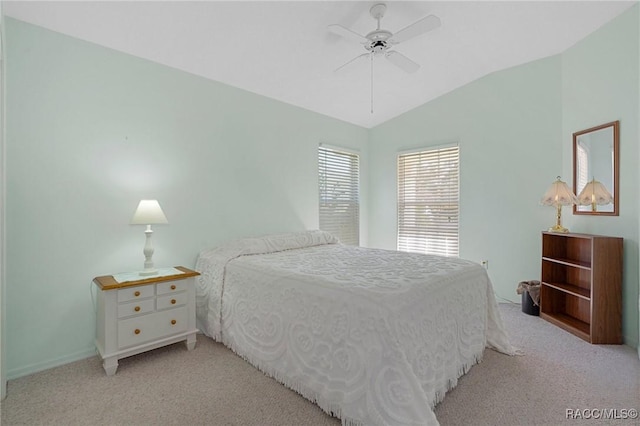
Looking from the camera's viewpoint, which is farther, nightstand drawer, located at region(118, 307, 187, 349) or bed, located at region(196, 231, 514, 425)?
nightstand drawer, located at region(118, 307, 187, 349)

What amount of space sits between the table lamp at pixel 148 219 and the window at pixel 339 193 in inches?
90.2

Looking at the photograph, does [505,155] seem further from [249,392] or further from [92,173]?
[92,173]

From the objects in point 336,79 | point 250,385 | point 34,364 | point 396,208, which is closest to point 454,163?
point 396,208

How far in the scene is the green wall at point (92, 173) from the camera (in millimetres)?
2139

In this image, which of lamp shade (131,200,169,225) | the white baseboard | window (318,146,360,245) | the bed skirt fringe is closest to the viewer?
the bed skirt fringe

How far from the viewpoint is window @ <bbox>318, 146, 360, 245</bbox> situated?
4.36m

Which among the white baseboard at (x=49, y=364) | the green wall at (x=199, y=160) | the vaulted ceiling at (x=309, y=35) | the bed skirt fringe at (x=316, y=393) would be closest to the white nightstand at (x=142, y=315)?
the white baseboard at (x=49, y=364)

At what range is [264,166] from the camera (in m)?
3.61

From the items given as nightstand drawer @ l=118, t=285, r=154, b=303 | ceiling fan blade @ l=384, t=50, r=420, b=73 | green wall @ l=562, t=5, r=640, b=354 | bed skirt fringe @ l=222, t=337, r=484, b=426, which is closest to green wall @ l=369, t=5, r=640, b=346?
green wall @ l=562, t=5, r=640, b=354

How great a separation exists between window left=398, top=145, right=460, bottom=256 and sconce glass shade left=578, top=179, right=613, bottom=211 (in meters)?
1.35

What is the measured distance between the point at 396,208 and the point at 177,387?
142 inches

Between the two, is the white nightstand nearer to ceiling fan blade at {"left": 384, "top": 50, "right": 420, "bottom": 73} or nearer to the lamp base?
ceiling fan blade at {"left": 384, "top": 50, "right": 420, "bottom": 73}

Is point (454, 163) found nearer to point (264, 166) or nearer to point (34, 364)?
point (264, 166)

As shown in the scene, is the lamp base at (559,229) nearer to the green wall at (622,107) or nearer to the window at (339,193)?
the green wall at (622,107)
